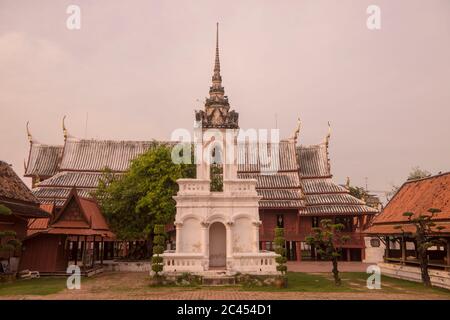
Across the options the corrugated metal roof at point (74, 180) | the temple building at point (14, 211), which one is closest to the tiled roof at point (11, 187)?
the temple building at point (14, 211)

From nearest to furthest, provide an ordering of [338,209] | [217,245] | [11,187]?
[217,245] → [11,187] → [338,209]

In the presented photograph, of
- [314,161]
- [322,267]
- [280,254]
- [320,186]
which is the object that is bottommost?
[322,267]

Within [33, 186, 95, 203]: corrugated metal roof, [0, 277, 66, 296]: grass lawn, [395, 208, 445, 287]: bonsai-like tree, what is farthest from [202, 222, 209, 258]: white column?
[33, 186, 95, 203]: corrugated metal roof

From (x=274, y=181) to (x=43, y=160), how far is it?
24.3 metres

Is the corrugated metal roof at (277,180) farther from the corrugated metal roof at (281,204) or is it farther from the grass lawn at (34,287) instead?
the grass lawn at (34,287)

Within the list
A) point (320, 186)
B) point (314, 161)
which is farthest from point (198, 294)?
point (314, 161)

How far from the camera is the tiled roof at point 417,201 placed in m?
20.4

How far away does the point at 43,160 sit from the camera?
133 feet

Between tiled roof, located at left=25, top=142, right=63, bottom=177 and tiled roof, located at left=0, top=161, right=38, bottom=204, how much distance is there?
50.3 feet

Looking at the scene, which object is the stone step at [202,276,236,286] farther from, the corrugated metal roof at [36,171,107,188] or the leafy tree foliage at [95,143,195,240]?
the corrugated metal roof at [36,171,107,188]

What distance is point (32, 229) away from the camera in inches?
980

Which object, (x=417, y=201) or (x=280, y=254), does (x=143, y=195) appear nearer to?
(x=280, y=254)

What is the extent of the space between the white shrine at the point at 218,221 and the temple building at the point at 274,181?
7.74m
